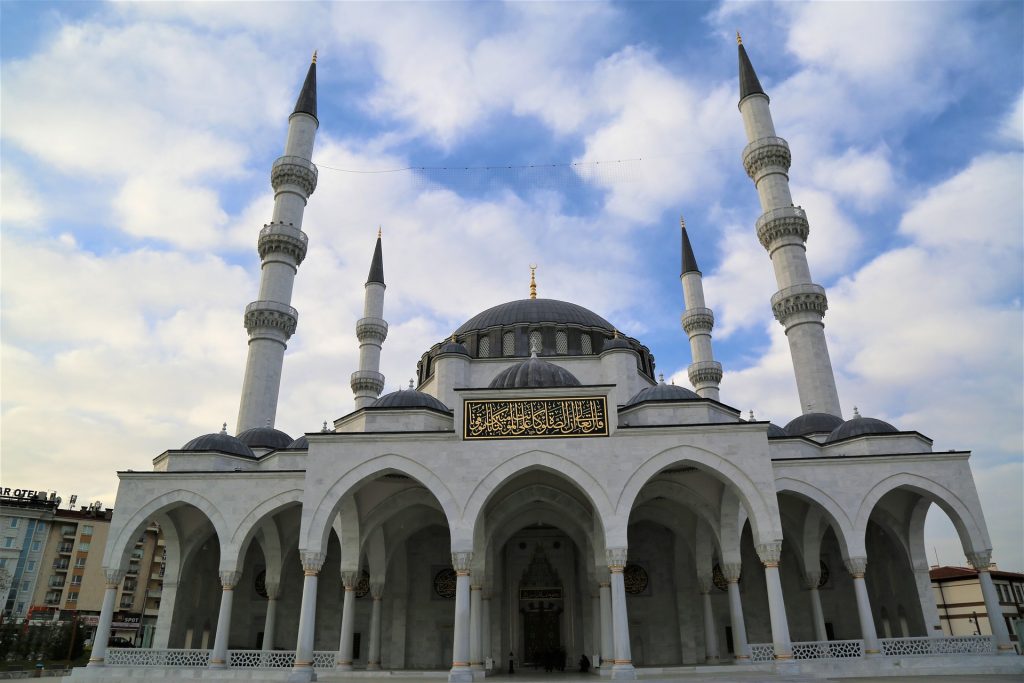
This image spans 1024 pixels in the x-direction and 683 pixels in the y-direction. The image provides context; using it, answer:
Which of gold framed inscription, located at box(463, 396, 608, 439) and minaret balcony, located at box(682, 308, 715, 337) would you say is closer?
gold framed inscription, located at box(463, 396, 608, 439)

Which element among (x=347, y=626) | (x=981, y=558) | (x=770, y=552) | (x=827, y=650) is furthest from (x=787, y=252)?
(x=347, y=626)

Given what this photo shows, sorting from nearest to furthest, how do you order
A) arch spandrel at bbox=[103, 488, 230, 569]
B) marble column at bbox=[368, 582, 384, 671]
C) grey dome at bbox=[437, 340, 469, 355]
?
arch spandrel at bbox=[103, 488, 230, 569] < marble column at bbox=[368, 582, 384, 671] < grey dome at bbox=[437, 340, 469, 355]

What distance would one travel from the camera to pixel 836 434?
48.5 feet

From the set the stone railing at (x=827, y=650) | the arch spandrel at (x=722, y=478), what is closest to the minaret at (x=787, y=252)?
the stone railing at (x=827, y=650)

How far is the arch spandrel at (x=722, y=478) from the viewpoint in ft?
36.0

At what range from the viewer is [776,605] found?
10766 millimetres

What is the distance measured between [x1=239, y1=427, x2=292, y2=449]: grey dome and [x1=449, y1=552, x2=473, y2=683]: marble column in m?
7.16

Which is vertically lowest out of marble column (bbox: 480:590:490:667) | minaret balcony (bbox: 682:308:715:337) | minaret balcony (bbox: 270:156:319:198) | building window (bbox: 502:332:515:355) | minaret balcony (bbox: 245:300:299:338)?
marble column (bbox: 480:590:490:667)

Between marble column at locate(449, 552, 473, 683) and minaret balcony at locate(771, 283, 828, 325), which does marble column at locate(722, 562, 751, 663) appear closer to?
marble column at locate(449, 552, 473, 683)

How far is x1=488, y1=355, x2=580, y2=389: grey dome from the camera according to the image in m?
12.9

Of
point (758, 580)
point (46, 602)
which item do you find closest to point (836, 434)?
point (758, 580)

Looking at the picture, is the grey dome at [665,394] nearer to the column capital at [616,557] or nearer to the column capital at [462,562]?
the column capital at [616,557]

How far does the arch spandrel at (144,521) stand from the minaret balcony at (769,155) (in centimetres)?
1743

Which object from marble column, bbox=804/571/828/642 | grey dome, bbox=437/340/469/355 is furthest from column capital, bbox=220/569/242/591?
marble column, bbox=804/571/828/642
